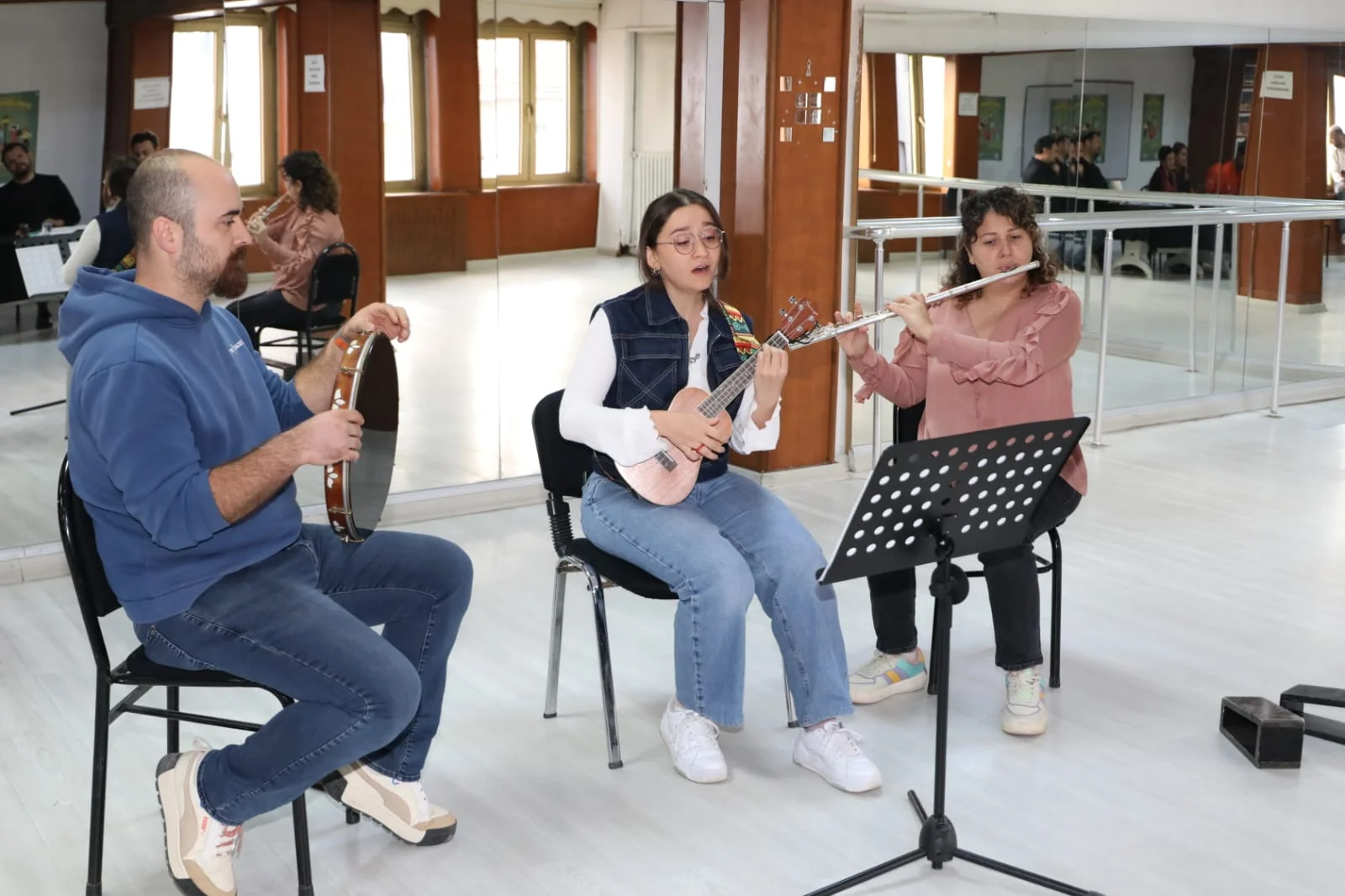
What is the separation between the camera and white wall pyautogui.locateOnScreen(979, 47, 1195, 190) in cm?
548

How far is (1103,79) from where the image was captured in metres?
5.77

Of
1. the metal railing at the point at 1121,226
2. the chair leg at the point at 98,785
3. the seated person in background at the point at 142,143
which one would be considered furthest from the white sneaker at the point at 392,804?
the metal railing at the point at 1121,226

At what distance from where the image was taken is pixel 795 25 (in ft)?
15.6

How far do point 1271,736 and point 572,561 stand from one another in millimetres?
1464

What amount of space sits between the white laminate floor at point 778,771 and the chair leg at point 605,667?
0.04 metres

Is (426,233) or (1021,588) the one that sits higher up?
(426,233)

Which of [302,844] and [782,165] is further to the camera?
[782,165]

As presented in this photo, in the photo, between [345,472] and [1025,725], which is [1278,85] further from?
[345,472]

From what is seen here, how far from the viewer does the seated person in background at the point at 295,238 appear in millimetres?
4266

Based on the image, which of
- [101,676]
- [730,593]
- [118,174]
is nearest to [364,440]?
[101,676]

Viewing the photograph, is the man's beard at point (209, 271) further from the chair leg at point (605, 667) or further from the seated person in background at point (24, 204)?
the seated person in background at point (24, 204)

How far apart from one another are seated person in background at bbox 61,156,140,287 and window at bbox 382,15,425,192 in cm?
79

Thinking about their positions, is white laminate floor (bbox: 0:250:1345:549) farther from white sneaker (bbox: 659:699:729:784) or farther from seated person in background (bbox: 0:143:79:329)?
white sneaker (bbox: 659:699:729:784)

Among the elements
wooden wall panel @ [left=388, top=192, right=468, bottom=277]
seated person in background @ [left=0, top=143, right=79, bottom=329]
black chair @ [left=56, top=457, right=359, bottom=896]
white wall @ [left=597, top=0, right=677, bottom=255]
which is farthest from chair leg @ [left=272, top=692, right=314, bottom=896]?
white wall @ [left=597, top=0, right=677, bottom=255]
